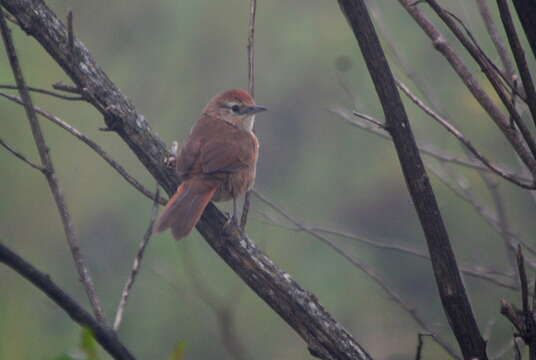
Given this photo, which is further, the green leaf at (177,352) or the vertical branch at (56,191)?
the vertical branch at (56,191)

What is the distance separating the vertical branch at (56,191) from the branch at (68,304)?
0.47 m

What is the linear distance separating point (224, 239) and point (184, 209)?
0.57 meters

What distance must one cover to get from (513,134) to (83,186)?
19.2 ft

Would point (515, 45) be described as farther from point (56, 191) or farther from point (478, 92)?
point (56, 191)

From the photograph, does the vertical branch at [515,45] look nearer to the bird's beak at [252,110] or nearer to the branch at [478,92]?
the branch at [478,92]

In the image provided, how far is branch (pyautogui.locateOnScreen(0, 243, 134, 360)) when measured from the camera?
3.95 feet

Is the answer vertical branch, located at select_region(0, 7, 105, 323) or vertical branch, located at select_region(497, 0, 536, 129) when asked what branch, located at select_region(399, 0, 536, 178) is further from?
vertical branch, located at select_region(0, 7, 105, 323)

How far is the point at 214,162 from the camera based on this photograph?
12.9 feet

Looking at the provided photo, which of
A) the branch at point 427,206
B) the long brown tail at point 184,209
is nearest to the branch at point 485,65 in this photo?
the branch at point 427,206

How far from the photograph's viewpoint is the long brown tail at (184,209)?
123 inches

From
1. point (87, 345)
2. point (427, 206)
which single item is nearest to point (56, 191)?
point (87, 345)

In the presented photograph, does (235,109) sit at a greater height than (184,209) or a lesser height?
greater

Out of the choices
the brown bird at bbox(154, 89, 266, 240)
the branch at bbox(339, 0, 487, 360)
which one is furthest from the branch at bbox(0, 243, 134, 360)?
the brown bird at bbox(154, 89, 266, 240)

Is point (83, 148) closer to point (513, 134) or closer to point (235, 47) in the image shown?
point (235, 47)
